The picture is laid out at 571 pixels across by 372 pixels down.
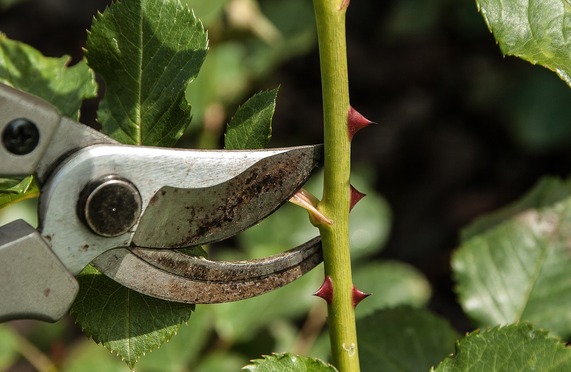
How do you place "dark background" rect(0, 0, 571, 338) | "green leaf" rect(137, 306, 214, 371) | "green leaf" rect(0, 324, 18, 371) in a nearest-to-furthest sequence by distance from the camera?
"green leaf" rect(137, 306, 214, 371) → "green leaf" rect(0, 324, 18, 371) → "dark background" rect(0, 0, 571, 338)

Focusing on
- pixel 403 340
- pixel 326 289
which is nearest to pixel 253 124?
pixel 326 289

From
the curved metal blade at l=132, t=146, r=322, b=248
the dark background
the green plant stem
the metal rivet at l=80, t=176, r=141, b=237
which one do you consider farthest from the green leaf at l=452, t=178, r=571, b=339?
the dark background


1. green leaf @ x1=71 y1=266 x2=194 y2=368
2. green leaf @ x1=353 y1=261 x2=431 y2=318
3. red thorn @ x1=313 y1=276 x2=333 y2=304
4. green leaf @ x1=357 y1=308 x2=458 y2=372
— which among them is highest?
red thorn @ x1=313 y1=276 x2=333 y2=304

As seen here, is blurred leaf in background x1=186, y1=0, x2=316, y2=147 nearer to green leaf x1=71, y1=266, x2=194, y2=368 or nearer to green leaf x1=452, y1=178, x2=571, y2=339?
green leaf x1=452, y1=178, x2=571, y2=339

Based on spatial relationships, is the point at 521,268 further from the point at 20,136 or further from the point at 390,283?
the point at 20,136

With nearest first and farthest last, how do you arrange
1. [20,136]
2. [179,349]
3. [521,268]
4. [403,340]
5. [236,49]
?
[20,136] → [403,340] → [521,268] → [179,349] → [236,49]

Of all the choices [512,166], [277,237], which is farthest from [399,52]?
[277,237]

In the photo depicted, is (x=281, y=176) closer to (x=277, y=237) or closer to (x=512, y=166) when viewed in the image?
(x=277, y=237)
